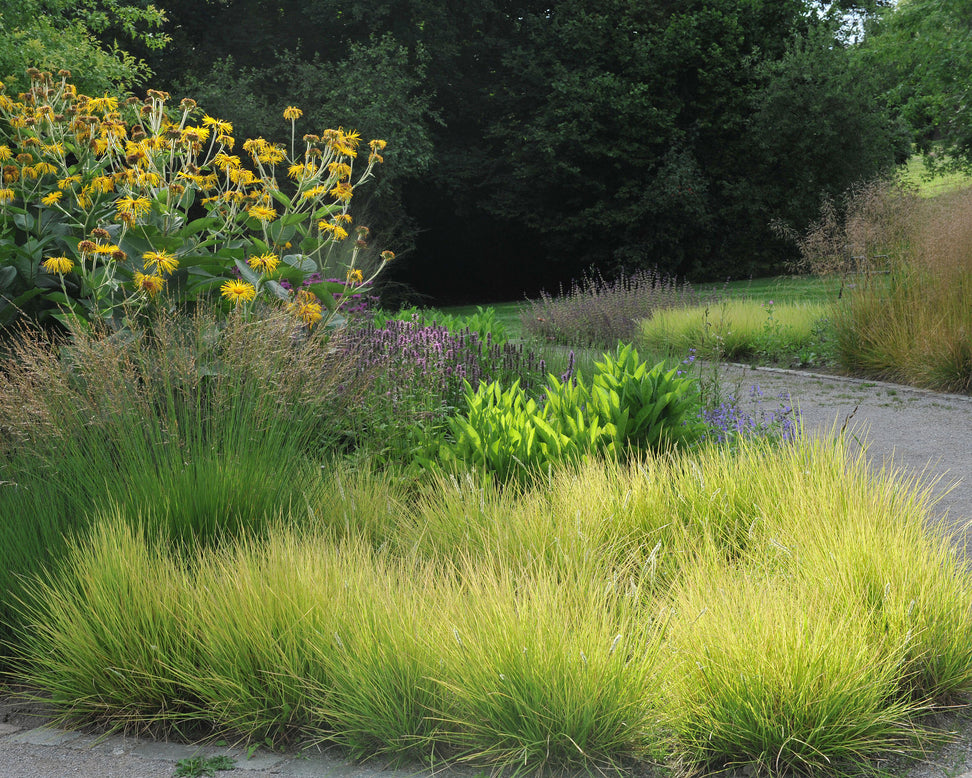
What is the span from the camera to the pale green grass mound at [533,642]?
2.17 m

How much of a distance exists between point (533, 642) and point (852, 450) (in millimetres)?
4016

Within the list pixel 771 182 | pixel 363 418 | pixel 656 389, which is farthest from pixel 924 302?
pixel 771 182

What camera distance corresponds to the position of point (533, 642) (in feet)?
7.20

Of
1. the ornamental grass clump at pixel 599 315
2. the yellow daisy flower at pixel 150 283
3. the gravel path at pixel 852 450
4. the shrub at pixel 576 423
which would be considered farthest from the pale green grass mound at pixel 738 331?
the yellow daisy flower at pixel 150 283

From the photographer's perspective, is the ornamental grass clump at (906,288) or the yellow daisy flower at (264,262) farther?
the ornamental grass clump at (906,288)

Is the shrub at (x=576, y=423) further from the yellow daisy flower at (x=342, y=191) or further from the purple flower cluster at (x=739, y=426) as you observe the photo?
the yellow daisy flower at (x=342, y=191)

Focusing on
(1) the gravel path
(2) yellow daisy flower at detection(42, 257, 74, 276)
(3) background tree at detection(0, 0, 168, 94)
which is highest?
(3) background tree at detection(0, 0, 168, 94)

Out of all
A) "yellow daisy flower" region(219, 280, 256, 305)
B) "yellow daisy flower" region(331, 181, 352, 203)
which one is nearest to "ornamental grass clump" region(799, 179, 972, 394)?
"yellow daisy flower" region(331, 181, 352, 203)

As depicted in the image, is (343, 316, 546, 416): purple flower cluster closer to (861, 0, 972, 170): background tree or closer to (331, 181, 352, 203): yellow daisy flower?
(331, 181, 352, 203): yellow daisy flower

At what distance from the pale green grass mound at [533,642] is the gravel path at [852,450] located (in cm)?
9

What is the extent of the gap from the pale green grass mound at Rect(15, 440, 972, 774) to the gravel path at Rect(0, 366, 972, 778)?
0.09m

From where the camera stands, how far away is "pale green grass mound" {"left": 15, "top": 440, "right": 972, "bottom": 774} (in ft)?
7.13

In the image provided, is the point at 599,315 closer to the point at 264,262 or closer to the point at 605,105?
the point at 264,262

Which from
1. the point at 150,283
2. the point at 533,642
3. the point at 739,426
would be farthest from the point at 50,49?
the point at 533,642
